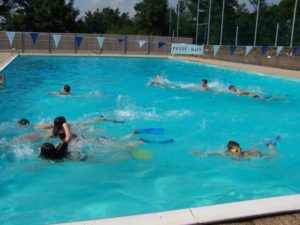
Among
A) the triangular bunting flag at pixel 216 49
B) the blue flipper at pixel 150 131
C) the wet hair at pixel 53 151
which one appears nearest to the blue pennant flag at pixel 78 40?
the triangular bunting flag at pixel 216 49

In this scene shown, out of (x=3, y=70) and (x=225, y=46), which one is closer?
(x=3, y=70)

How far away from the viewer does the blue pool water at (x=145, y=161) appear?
197 inches

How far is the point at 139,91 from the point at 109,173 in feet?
28.7

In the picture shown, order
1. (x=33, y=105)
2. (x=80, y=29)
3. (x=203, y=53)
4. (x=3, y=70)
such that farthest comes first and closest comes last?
1. (x=80, y=29)
2. (x=203, y=53)
3. (x=3, y=70)
4. (x=33, y=105)

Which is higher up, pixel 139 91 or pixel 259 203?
pixel 259 203

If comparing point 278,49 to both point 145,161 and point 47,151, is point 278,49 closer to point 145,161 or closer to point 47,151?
point 145,161

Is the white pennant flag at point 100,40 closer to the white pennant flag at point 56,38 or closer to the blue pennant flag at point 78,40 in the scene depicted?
the blue pennant flag at point 78,40

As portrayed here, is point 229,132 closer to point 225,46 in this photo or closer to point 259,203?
point 259,203

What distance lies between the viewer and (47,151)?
18.5ft

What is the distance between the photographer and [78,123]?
8648mm

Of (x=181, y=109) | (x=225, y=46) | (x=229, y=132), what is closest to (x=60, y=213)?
(x=229, y=132)

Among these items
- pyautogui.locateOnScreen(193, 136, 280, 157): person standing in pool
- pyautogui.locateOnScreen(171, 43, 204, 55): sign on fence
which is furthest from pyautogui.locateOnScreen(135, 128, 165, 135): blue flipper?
pyautogui.locateOnScreen(171, 43, 204, 55): sign on fence

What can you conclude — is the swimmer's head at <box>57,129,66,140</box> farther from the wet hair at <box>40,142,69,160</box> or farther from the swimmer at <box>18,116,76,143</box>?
the wet hair at <box>40,142,69,160</box>

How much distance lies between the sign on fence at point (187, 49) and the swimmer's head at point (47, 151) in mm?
25939
